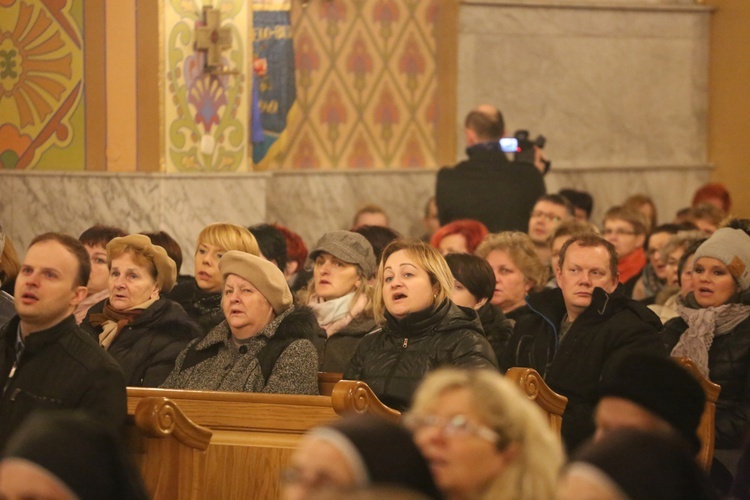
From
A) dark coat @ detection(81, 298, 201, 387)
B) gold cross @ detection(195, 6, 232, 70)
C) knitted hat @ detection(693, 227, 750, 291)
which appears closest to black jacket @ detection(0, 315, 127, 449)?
dark coat @ detection(81, 298, 201, 387)

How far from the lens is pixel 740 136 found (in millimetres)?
12023

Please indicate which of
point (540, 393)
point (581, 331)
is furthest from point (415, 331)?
point (581, 331)

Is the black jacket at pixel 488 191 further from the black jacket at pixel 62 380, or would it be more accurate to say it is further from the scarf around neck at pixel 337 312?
the black jacket at pixel 62 380

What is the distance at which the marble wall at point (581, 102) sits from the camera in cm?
1071

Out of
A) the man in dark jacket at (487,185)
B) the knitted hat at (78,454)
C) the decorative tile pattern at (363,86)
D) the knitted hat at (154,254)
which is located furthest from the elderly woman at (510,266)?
the knitted hat at (78,454)

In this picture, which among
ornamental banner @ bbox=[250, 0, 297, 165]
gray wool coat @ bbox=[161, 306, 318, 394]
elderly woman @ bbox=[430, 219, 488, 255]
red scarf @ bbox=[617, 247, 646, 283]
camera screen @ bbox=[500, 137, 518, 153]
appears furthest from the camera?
ornamental banner @ bbox=[250, 0, 297, 165]

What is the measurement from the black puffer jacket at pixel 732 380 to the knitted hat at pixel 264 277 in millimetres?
1969

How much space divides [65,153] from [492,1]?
4.32 metres

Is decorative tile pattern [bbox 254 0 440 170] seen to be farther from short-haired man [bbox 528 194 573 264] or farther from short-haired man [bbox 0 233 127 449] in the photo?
short-haired man [bbox 0 233 127 449]

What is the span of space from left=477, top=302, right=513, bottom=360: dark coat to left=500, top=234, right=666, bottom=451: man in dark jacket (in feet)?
0.63

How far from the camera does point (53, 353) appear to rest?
14.5 ft

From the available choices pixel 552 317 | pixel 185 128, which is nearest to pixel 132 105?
pixel 185 128

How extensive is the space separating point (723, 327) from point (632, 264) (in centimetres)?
255

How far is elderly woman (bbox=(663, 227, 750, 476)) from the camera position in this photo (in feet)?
19.4
